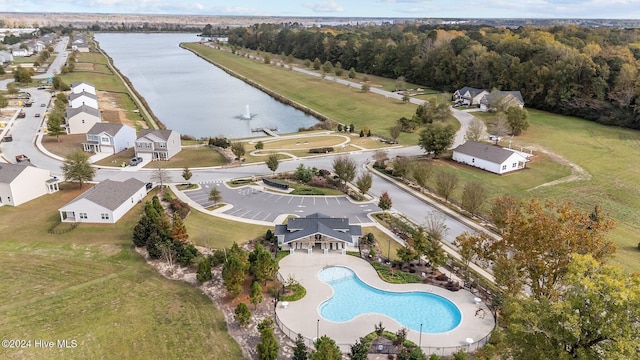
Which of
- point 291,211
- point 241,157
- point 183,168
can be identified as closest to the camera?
point 291,211

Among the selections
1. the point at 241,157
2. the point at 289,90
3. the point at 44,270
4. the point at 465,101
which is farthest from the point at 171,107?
the point at 44,270

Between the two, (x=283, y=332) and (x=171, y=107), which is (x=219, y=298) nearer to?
(x=283, y=332)

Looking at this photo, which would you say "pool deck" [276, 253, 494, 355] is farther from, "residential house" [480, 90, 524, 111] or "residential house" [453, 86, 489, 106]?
"residential house" [453, 86, 489, 106]

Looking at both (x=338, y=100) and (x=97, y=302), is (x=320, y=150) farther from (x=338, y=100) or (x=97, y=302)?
(x=338, y=100)

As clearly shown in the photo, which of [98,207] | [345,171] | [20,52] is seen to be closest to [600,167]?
[345,171]

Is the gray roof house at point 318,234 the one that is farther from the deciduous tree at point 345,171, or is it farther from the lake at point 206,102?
the lake at point 206,102
